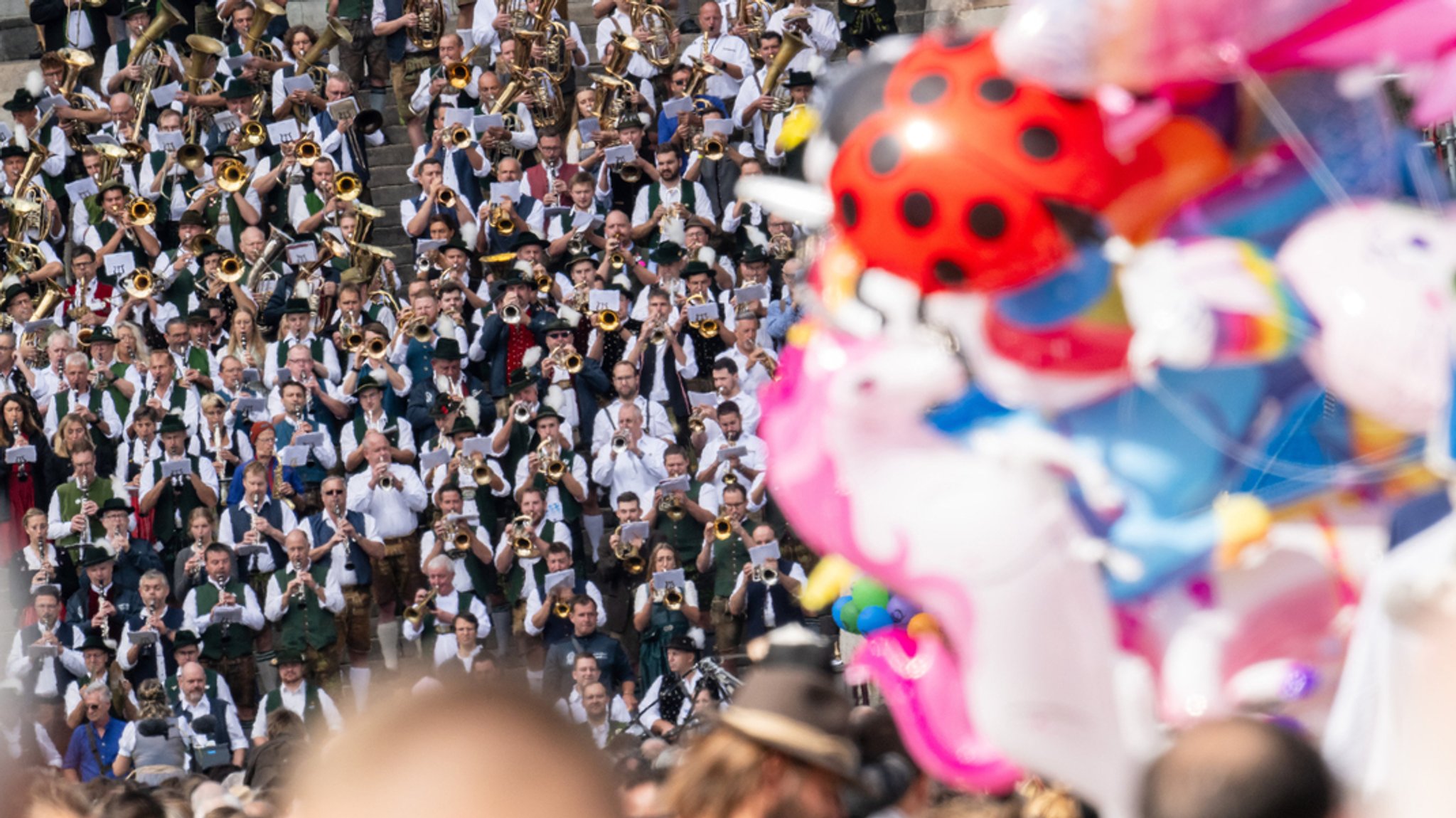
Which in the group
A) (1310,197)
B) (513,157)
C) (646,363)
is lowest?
(646,363)

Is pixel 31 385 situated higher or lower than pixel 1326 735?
lower

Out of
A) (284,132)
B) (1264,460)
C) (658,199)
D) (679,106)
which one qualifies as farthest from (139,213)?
(1264,460)

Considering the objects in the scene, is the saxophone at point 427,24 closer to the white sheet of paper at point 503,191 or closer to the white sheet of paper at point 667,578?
the white sheet of paper at point 503,191

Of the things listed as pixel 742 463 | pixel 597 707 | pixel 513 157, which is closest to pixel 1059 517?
pixel 597 707

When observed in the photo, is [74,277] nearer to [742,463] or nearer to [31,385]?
[31,385]

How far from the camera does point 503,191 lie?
12.3 metres

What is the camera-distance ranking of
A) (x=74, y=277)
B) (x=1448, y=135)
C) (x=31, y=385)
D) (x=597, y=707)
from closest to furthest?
(x=1448, y=135) → (x=597, y=707) → (x=31, y=385) → (x=74, y=277)

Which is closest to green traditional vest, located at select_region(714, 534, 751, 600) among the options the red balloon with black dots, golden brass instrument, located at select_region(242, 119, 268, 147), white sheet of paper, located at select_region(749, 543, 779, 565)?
white sheet of paper, located at select_region(749, 543, 779, 565)

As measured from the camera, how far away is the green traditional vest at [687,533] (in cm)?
1109

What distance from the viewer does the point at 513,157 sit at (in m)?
12.6

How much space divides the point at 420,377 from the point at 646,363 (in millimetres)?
1278

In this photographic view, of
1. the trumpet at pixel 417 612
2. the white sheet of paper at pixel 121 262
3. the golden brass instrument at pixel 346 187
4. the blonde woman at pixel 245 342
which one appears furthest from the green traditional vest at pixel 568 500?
the white sheet of paper at pixel 121 262

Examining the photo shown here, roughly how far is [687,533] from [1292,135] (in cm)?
785

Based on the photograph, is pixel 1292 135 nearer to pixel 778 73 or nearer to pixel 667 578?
pixel 667 578
